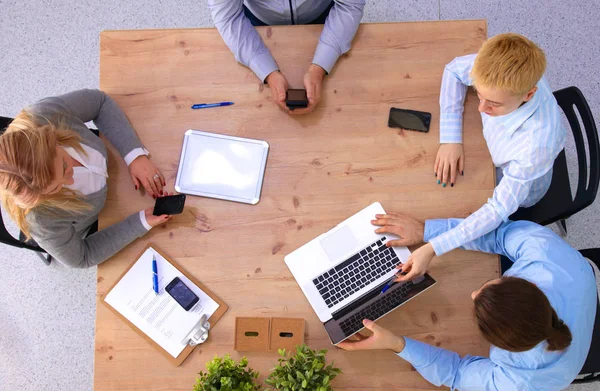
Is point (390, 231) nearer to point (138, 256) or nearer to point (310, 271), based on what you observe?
point (310, 271)

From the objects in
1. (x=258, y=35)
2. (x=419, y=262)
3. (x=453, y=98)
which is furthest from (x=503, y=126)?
(x=258, y=35)

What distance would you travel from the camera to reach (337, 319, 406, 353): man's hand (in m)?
1.18

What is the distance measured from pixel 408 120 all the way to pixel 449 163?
0.18 meters

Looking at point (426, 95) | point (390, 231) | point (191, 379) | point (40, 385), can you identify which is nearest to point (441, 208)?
point (390, 231)

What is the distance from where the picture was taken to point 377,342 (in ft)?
3.89

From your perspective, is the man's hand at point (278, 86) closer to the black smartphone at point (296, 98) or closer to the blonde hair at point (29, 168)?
the black smartphone at point (296, 98)

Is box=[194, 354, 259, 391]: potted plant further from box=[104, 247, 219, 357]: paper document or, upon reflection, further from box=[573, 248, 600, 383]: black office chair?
box=[573, 248, 600, 383]: black office chair

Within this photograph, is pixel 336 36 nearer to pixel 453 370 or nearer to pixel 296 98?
pixel 296 98

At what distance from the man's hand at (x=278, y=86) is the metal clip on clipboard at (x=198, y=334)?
0.65 meters

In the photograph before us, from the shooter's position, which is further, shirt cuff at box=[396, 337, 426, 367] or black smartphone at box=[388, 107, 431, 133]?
black smartphone at box=[388, 107, 431, 133]

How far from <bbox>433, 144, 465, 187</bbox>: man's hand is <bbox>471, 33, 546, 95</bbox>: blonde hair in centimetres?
23

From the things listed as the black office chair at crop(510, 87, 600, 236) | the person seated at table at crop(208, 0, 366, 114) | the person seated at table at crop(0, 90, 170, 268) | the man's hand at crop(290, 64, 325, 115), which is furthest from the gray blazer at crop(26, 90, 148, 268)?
the black office chair at crop(510, 87, 600, 236)

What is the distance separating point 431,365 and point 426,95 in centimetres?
76

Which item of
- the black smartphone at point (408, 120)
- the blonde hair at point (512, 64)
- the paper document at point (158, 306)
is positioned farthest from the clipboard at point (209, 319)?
the blonde hair at point (512, 64)
